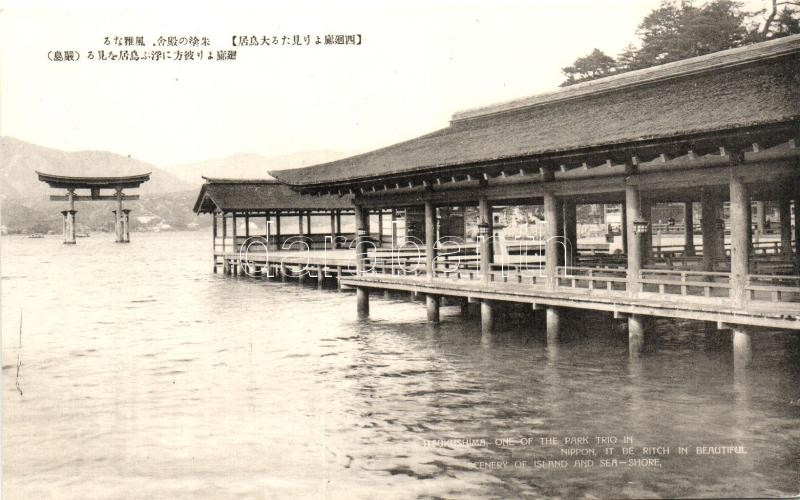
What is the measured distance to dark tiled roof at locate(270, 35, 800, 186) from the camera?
413 inches

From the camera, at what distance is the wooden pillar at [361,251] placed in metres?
18.7

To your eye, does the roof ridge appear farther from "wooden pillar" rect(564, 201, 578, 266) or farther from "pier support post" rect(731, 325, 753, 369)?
"pier support post" rect(731, 325, 753, 369)

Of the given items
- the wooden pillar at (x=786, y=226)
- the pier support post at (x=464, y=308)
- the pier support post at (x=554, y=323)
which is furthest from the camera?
the pier support post at (x=464, y=308)

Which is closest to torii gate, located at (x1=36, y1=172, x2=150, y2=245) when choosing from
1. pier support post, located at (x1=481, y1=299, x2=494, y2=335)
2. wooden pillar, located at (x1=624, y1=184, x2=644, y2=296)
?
pier support post, located at (x1=481, y1=299, x2=494, y2=335)

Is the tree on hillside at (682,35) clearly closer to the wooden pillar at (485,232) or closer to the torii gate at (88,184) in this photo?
the wooden pillar at (485,232)

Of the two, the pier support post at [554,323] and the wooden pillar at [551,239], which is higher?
the wooden pillar at [551,239]

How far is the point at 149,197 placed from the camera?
410 ft

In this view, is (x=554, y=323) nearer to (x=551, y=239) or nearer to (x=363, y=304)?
(x=551, y=239)

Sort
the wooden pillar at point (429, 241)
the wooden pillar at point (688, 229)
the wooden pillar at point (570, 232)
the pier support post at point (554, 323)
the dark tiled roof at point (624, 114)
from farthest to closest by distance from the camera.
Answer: the wooden pillar at point (688, 229), the wooden pillar at point (429, 241), the wooden pillar at point (570, 232), the pier support post at point (554, 323), the dark tiled roof at point (624, 114)

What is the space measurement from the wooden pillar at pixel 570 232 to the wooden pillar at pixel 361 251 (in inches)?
202

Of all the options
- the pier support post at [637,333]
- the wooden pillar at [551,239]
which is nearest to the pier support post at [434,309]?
the wooden pillar at [551,239]

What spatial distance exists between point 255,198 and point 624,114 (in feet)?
79.7

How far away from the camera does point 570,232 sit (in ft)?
54.2

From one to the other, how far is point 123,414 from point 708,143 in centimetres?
908
